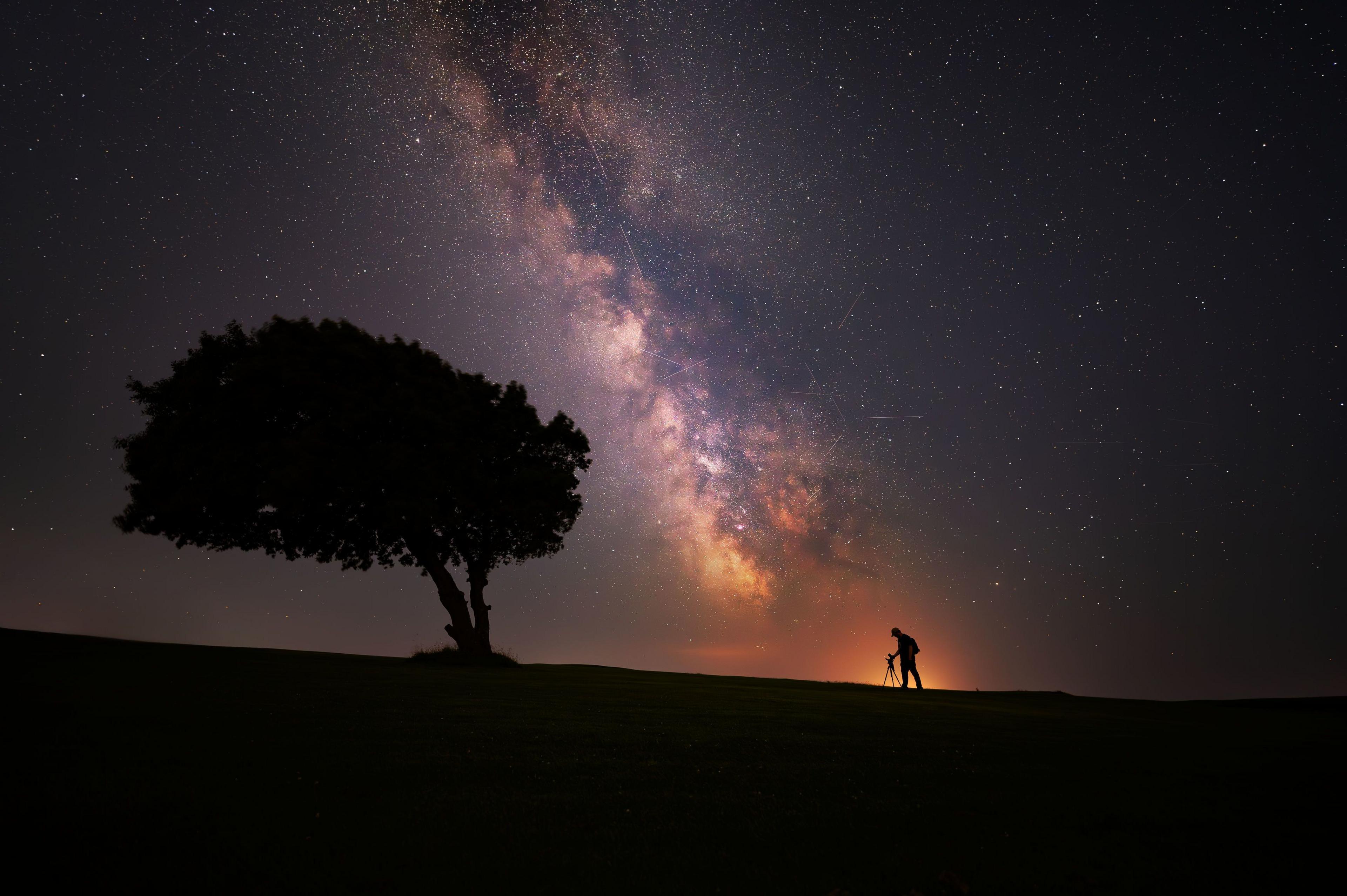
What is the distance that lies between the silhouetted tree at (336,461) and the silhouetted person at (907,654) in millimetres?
14296

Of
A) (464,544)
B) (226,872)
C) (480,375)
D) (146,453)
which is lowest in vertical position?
(226,872)

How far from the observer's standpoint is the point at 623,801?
5.97m

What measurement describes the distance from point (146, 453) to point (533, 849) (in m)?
30.5

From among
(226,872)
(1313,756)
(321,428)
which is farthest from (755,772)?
(321,428)

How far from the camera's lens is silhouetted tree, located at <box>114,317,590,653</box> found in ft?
88.5

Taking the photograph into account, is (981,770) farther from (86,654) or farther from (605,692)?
(86,654)

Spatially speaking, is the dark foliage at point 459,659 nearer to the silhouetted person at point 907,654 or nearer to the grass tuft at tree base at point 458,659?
the grass tuft at tree base at point 458,659

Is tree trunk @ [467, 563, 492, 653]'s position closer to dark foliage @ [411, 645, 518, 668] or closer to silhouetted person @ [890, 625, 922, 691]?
dark foliage @ [411, 645, 518, 668]

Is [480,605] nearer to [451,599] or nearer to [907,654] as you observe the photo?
[451,599]

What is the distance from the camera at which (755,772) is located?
7.34 meters

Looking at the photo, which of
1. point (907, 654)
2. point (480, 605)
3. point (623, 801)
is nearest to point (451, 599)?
point (480, 605)

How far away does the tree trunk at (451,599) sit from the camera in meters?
30.0

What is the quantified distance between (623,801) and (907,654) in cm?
2162

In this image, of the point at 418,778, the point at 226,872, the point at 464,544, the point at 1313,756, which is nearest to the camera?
the point at 226,872
